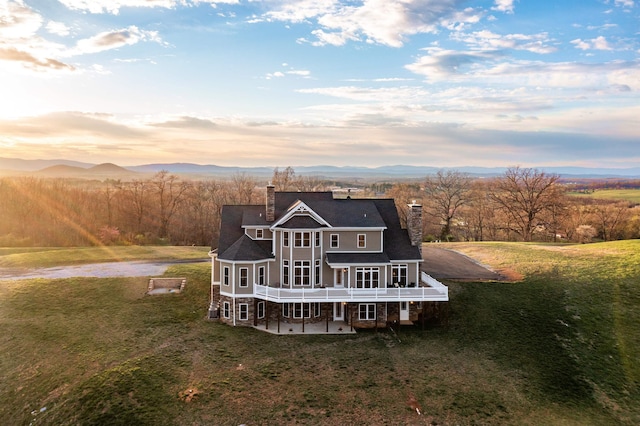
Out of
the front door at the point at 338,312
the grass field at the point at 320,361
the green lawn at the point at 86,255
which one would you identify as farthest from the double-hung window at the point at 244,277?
the green lawn at the point at 86,255

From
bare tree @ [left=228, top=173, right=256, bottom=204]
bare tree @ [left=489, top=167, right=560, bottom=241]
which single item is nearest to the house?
bare tree @ [left=489, top=167, right=560, bottom=241]

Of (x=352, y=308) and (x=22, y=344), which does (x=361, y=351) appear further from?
(x=22, y=344)

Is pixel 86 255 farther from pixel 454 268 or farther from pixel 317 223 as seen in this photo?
pixel 454 268

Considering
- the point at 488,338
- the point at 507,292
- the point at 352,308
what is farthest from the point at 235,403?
the point at 507,292

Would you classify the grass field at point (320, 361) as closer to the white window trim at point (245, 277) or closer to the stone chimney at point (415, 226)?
the white window trim at point (245, 277)

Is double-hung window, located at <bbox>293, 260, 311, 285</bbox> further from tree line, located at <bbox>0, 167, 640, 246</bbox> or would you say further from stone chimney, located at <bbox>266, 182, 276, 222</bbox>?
tree line, located at <bbox>0, 167, 640, 246</bbox>

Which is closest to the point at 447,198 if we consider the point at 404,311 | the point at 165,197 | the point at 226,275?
the point at 404,311
